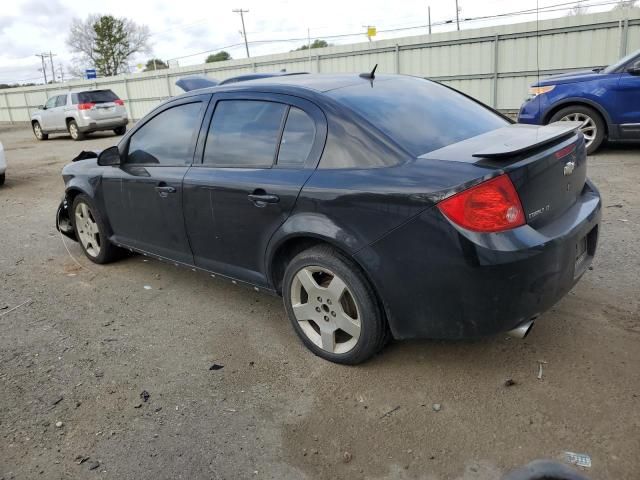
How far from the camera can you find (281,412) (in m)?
2.85

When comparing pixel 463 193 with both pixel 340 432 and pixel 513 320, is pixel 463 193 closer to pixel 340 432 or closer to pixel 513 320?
pixel 513 320

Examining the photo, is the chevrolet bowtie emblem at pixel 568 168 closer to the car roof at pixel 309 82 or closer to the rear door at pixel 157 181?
the car roof at pixel 309 82

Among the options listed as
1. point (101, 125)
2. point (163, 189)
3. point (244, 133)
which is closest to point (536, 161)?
point (244, 133)

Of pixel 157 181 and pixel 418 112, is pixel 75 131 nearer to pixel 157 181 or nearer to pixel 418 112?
pixel 157 181

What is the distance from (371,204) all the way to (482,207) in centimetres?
55

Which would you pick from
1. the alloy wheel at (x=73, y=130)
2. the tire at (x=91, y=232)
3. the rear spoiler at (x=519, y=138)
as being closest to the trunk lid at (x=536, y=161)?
the rear spoiler at (x=519, y=138)

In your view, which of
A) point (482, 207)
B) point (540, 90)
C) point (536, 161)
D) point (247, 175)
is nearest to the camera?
point (482, 207)

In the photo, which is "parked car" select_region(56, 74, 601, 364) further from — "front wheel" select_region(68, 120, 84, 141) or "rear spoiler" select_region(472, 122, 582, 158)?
"front wheel" select_region(68, 120, 84, 141)

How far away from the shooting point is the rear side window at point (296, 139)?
3195mm

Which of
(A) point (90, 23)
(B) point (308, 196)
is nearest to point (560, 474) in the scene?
(B) point (308, 196)

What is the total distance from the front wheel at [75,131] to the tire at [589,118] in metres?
16.1

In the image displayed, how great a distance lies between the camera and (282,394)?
9.86 ft

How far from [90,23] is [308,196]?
70.1 m

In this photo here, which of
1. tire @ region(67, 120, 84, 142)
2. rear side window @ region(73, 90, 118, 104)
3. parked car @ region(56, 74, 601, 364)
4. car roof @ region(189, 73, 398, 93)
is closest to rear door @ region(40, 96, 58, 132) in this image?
tire @ region(67, 120, 84, 142)
